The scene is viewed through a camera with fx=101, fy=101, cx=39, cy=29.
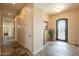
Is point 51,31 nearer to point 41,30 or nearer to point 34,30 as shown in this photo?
point 41,30

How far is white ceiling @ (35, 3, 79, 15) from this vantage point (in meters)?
1.84

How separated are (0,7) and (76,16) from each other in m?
1.42

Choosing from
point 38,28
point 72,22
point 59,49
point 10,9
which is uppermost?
point 10,9

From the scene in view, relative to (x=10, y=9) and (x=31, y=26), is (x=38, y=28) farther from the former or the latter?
(x=10, y=9)

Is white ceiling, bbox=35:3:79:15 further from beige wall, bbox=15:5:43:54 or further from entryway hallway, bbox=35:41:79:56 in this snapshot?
entryway hallway, bbox=35:41:79:56

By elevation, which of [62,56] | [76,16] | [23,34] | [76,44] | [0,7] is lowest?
[62,56]

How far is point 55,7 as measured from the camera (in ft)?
6.32

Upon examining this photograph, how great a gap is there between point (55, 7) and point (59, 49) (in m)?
0.80

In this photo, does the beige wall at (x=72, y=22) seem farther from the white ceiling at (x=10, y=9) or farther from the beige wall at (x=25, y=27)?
the white ceiling at (x=10, y=9)

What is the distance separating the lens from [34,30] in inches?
76.7

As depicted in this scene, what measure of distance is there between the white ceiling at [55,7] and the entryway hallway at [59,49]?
63 cm

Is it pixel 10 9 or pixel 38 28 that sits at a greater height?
pixel 10 9

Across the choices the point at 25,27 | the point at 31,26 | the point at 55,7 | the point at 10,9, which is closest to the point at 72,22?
the point at 55,7

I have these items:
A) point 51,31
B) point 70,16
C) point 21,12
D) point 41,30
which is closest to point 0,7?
point 21,12
